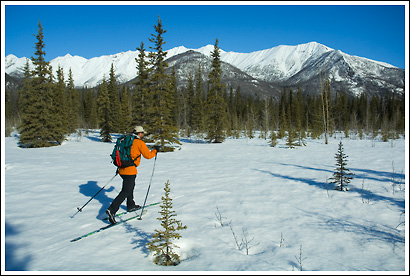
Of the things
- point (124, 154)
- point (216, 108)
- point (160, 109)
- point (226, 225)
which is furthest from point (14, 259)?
point (216, 108)

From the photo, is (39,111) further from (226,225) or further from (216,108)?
(226,225)

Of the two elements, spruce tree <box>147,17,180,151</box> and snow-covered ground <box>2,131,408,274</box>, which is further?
spruce tree <box>147,17,180,151</box>

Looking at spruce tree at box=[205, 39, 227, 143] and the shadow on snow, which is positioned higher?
spruce tree at box=[205, 39, 227, 143]

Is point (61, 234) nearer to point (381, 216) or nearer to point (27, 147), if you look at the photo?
point (381, 216)

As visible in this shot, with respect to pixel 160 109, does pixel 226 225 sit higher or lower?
lower

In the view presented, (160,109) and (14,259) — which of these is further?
(160,109)

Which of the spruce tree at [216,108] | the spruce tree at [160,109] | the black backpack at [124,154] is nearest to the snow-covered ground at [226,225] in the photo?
the black backpack at [124,154]

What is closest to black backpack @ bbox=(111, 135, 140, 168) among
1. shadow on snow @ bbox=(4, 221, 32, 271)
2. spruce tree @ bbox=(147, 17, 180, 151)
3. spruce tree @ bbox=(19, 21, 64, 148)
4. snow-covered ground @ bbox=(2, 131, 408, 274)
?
snow-covered ground @ bbox=(2, 131, 408, 274)

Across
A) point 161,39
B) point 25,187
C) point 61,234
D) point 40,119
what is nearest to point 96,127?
point 40,119

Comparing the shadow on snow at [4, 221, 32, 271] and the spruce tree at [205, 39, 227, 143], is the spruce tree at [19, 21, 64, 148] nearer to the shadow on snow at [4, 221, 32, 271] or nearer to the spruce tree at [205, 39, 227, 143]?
the spruce tree at [205, 39, 227, 143]

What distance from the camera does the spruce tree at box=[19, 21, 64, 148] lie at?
2084 cm

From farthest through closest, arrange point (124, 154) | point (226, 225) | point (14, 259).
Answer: point (124, 154) < point (226, 225) < point (14, 259)

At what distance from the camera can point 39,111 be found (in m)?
21.2

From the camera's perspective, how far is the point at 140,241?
14.0 feet
